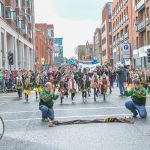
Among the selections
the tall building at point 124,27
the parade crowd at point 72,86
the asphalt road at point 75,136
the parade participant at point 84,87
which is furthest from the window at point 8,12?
the asphalt road at point 75,136

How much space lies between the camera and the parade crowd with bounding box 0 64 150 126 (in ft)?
53.0

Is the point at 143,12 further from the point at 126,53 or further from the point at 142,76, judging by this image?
the point at 142,76

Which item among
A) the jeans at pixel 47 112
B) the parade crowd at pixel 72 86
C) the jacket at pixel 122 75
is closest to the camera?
the jeans at pixel 47 112

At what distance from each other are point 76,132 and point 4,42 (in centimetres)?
3971

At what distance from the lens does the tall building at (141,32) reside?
200 ft

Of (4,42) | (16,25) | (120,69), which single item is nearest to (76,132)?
(120,69)

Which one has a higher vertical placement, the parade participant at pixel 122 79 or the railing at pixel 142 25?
the railing at pixel 142 25

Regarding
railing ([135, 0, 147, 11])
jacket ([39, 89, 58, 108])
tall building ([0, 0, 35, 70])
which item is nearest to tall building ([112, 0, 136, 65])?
railing ([135, 0, 147, 11])

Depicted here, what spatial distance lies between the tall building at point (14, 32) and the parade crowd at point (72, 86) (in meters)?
11.9

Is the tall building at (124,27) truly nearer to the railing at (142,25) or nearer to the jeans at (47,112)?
the railing at (142,25)

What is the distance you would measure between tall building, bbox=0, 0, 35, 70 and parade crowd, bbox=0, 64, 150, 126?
11.9m

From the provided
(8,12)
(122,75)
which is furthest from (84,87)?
(8,12)

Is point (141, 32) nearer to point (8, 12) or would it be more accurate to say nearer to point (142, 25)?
point (142, 25)

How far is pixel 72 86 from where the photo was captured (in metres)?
26.0
